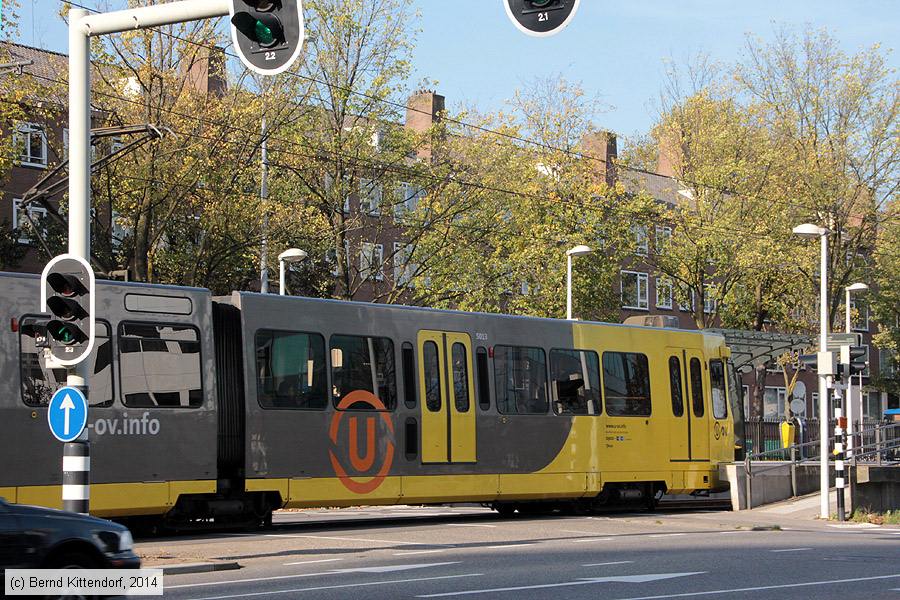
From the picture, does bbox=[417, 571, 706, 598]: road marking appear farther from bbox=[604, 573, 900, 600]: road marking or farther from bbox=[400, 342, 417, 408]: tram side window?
bbox=[400, 342, 417, 408]: tram side window

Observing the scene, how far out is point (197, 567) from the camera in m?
14.0

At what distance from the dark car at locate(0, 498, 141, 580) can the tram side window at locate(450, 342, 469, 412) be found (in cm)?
1273

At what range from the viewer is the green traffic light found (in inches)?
405

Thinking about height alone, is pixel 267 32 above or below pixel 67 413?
above

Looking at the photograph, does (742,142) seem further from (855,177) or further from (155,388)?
(155,388)

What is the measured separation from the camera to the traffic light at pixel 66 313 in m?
12.4

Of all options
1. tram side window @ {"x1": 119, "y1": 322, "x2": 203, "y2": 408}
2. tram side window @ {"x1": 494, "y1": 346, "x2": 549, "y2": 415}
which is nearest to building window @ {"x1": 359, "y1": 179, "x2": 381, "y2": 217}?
tram side window @ {"x1": 494, "y1": 346, "x2": 549, "y2": 415}

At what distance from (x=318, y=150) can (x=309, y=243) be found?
3.01 metres

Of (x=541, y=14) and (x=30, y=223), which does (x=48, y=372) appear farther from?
(x=30, y=223)

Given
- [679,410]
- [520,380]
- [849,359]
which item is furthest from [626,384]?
[849,359]

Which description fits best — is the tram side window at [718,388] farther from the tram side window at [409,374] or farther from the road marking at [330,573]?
the road marking at [330,573]

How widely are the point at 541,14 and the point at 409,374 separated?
12.9 meters

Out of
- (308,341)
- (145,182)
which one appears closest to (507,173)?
(145,182)

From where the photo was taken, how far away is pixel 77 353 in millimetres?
12453
